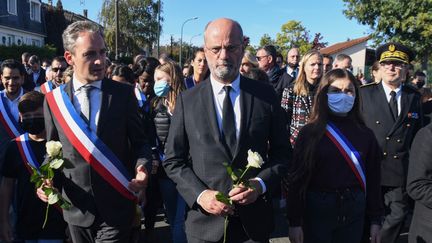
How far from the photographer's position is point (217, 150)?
2504 millimetres

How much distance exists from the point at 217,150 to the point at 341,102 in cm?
114

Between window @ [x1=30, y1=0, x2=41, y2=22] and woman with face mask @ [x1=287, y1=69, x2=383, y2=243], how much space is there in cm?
4225

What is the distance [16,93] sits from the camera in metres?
5.13

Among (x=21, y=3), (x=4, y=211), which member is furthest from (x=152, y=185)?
(x=21, y=3)

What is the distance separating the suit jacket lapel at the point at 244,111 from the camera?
8.20 feet

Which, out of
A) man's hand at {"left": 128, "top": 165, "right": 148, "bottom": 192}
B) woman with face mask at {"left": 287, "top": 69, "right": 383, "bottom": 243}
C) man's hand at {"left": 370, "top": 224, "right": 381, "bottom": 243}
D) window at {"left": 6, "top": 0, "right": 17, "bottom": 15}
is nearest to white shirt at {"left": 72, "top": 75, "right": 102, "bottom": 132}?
man's hand at {"left": 128, "top": 165, "right": 148, "bottom": 192}

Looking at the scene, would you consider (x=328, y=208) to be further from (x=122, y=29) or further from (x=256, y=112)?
(x=122, y=29)

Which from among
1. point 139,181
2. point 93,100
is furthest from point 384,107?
point 93,100

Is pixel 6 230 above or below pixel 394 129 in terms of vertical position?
below

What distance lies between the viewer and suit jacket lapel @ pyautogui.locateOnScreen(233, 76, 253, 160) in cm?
250

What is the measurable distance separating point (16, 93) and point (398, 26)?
20.7 metres

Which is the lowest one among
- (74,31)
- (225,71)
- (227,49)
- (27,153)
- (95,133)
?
(27,153)

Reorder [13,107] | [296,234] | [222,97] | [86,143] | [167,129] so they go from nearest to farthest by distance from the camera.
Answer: [222,97], [86,143], [296,234], [167,129], [13,107]

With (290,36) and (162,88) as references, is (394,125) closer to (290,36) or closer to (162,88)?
(162,88)
